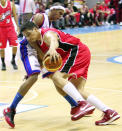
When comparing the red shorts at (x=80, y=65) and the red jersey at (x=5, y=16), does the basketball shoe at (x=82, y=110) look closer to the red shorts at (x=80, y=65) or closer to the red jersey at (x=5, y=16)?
the red shorts at (x=80, y=65)

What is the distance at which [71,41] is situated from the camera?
4922 mm

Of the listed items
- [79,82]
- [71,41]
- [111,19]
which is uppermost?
[71,41]

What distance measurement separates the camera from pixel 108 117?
15.5 ft

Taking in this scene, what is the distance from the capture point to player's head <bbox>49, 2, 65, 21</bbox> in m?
5.90

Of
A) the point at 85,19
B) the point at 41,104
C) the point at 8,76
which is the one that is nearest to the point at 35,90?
the point at 41,104

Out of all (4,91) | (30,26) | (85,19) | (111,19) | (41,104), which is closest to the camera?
(30,26)

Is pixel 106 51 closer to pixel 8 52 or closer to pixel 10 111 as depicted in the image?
pixel 8 52

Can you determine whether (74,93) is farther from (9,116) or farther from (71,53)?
(9,116)

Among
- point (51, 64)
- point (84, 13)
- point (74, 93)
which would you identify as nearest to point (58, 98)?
point (74, 93)

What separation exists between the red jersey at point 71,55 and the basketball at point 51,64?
33 centimetres

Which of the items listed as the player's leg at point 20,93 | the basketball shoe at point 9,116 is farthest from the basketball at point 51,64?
the basketball shoe at point 9,116

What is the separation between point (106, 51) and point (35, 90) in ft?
17.4

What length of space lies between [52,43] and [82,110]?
77 centimetres

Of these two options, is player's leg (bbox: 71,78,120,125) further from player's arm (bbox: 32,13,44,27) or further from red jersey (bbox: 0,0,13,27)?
red jersey (bbox: 0,0,13,27)
